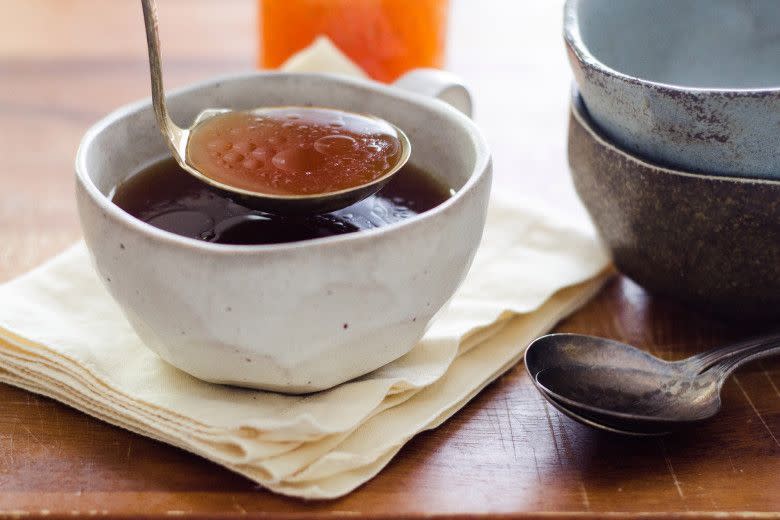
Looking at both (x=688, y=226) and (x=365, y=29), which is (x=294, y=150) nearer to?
(x=688, y=226)

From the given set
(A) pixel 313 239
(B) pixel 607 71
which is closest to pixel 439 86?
(B) pixel 607 71

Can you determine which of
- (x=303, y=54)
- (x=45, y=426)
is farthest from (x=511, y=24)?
(x=45, y=426)

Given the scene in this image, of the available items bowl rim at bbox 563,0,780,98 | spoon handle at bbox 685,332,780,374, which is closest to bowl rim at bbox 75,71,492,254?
bowl rim at bbox 563,0,780,98

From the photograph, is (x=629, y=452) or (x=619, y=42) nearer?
(x=629, y=452)

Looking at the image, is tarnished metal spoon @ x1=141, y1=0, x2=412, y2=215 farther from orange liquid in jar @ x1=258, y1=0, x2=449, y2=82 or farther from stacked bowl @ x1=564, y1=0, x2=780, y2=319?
orange liquid in jar @ x1=258, y1=0, x2=449, y2=82

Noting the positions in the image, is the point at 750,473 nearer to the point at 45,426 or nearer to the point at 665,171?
the point at 665,171

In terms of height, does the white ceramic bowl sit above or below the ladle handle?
below

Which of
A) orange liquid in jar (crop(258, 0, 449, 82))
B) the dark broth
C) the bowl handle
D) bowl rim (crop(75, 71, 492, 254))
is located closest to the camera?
bowl rim (crop(75, 71, 492, 254))

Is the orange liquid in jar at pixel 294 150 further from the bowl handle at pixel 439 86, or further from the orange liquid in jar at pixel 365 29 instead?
the orange liquid in jar at pixel 365 29
